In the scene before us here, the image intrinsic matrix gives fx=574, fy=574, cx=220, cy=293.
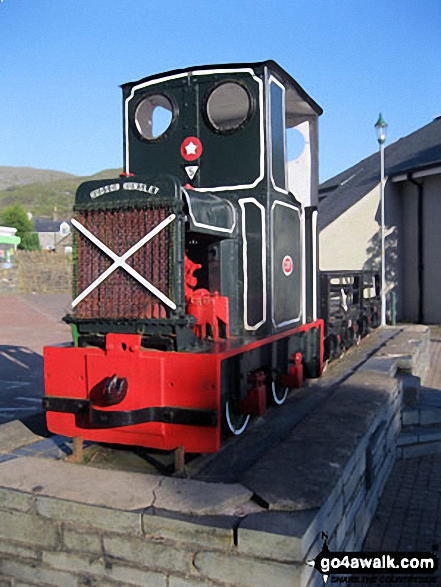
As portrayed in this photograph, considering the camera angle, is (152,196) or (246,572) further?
(152,196)

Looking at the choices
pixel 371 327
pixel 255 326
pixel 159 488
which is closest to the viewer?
pixel 159 488

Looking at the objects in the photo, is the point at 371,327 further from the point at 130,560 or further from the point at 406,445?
the point at 130,560

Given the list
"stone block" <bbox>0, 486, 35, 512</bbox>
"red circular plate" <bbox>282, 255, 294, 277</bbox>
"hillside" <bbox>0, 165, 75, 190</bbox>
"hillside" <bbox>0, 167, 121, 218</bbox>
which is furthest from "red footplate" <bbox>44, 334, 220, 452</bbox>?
"hillside" <bbox>0, 165, 75, 190</bbox>

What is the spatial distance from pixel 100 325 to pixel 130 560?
1.83 m

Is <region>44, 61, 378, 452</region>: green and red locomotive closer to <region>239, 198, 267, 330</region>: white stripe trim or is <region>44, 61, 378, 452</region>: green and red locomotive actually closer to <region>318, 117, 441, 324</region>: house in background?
Answer: <region>239, 198, 267, 330</region>: white stripe trim

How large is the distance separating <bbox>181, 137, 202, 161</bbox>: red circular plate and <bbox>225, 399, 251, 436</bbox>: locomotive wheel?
2.26m

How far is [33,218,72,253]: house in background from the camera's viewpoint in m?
50.3

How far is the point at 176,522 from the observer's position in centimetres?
291

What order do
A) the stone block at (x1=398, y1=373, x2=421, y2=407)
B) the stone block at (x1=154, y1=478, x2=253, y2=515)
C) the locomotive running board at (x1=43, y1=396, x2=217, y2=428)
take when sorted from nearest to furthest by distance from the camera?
the stone block at (x1=154, y1=478, x2=253, y2=515) < the locomotive running board at (x1=43, y1=396, x2=217, y2=428) < the stone block at (x1=398, y1=373, x2=421, y2=407)

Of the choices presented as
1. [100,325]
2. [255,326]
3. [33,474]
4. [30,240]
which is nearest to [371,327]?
[255,326]

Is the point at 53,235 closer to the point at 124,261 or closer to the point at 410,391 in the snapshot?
the point at 410,391

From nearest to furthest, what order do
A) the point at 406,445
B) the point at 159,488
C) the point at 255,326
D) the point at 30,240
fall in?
the point at 159,488 → the point at 255,326 → the point at 406,445 → the point at 30,240

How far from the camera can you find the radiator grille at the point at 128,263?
13.6 feet

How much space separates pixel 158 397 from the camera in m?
4.03
